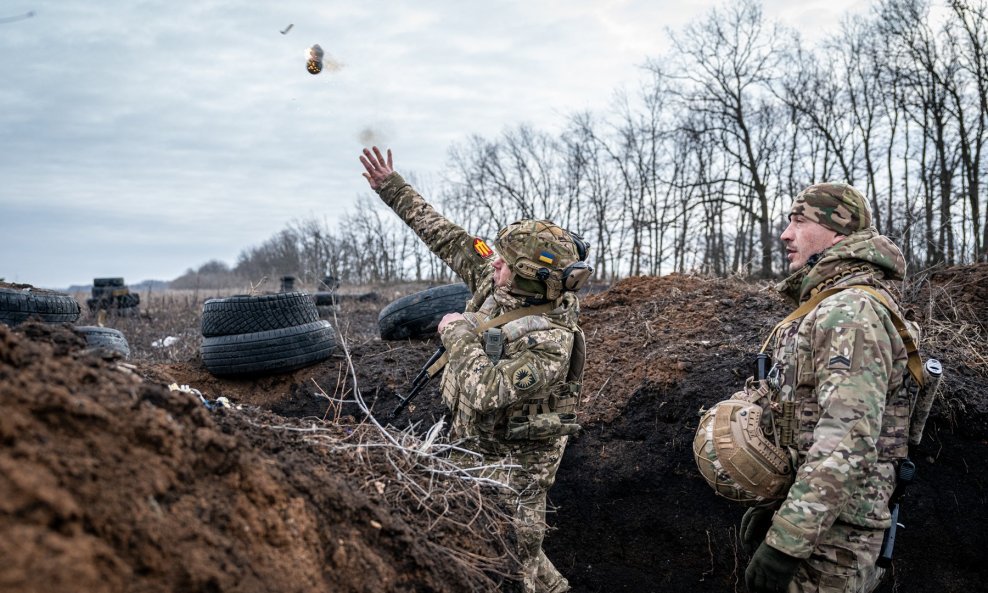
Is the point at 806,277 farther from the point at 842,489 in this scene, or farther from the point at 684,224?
the point at 684,224

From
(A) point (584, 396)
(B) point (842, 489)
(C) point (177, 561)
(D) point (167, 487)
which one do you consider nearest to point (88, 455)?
(D) point (167, 487)

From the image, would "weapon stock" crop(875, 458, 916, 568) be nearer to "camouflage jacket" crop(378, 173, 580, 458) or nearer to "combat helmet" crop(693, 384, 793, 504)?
"combat helmet" crop(693, 384, 793, 504)

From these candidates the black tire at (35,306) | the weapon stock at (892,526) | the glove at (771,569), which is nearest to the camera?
the glove at (771,569)

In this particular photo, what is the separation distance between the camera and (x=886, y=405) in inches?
99.3

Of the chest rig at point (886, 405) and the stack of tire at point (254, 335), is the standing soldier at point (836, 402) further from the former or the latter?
the stack of tire at point (254, 335)

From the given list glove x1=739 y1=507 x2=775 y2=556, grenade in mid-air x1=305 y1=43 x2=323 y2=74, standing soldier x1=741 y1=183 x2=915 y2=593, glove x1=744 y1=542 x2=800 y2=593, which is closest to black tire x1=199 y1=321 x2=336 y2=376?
grenade in mid-air x1=305 y1=43 x2=323 y2=74

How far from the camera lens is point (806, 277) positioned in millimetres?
2674

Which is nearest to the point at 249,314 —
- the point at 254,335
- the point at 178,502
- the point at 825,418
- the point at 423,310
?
the point at 254,335

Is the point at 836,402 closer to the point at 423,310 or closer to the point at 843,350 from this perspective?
the point at 843,350

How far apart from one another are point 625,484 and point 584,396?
1161 millimetres

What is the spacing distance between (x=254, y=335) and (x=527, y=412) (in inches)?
174

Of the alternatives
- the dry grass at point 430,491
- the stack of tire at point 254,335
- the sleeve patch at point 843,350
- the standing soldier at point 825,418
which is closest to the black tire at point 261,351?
the stack of tire at point 254,335

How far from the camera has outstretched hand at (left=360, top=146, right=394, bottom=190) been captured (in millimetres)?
4359

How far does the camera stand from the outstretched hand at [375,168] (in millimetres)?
4359
